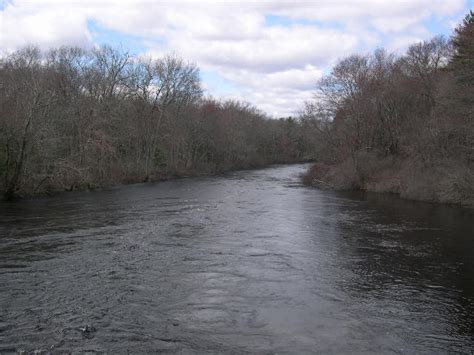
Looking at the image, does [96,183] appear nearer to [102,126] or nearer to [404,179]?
[102,126]

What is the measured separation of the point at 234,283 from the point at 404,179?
2991 cm

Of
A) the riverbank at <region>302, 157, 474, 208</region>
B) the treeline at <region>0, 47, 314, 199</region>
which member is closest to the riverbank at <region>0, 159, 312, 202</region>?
the treeline at <region>0, 47, 314, 199</region>

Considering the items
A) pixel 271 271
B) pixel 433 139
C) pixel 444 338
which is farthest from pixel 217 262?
pixel 433 139

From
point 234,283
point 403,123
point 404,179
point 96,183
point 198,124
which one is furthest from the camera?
point 198,124

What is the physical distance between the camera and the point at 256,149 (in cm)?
9806

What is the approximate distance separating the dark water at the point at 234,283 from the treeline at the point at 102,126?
31.1 feet

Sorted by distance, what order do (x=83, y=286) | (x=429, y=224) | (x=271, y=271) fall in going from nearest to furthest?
(x=83, y=286) → (x=271, y=271) → (x=429, y=224)

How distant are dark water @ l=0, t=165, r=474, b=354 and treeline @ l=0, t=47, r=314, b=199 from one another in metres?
9.48

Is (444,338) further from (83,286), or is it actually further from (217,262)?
(83,286)

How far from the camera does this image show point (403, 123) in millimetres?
48938

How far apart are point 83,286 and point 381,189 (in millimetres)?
34357

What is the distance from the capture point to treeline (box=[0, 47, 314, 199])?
113 feet

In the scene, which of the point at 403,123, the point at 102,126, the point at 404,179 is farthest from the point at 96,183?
the point at 403,123

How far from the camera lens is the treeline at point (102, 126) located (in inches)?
1358
